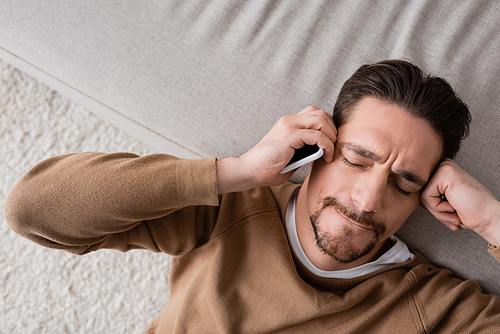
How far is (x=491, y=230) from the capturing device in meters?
1.29

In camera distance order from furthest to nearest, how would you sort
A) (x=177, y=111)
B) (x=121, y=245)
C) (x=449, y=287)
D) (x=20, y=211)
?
(x=177, y=111) < (x=449, y=287) < (x=121, y=245) < (x=20, y=211)

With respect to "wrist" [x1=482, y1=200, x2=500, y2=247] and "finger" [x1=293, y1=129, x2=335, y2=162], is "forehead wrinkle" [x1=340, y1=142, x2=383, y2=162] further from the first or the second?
"wrist" [x1=482, y1=200, x2=500, y2=247]

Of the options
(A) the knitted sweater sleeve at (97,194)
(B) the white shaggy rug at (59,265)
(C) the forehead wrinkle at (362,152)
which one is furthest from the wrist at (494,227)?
(B) the white shaggy rug at (59,265)

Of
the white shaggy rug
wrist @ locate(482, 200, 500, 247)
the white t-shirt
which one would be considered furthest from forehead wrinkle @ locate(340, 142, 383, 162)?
the white shaggy rug

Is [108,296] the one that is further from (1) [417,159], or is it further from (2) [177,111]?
(1) [417,159]

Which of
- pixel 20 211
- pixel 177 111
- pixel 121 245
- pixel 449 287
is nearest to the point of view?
pixel 20 211

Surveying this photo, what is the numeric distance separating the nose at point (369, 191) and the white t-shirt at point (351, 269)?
0.32 m

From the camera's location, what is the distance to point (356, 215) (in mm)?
1180

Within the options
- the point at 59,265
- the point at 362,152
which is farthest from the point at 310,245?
the point at 59,265

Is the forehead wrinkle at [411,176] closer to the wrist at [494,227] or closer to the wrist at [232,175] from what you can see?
the wrist at [494,227]

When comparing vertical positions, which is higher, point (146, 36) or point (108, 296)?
point (146, 36)

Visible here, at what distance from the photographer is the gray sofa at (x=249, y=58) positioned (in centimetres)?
152

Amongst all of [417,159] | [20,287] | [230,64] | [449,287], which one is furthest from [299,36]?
[20,287]

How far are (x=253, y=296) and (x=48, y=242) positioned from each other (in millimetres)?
728
